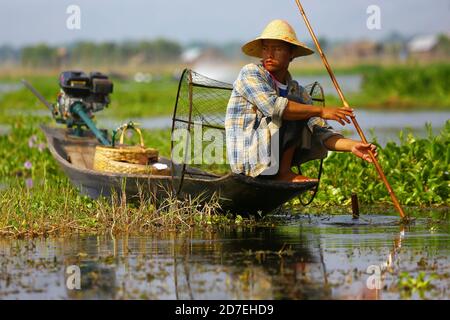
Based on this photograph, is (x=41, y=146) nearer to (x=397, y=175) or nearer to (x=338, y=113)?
(x=397, y=175)

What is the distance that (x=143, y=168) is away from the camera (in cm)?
933

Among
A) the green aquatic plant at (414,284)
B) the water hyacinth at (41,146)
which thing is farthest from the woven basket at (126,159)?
the green aquatic plant at (414,284)

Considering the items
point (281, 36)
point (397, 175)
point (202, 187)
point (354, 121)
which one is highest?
point (281, 36)

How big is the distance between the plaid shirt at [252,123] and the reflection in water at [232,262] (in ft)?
1.72

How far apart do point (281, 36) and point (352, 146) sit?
0.95 m

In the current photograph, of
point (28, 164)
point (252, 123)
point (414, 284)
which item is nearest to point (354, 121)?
point (252, 123)

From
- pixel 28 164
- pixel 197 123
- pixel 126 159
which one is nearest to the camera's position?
pixel 197 123

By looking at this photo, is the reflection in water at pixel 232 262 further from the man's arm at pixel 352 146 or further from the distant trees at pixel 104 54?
the distant trees at pixel 104 54

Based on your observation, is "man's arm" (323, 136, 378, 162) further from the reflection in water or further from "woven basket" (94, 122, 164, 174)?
"woven basket" (94, 122, 164, 174)

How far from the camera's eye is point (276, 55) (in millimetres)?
8352

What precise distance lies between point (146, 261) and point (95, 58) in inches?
2976

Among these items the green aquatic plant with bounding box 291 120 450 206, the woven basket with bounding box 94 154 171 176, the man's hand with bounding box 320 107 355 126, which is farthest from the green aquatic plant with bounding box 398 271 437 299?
the green aquatic plant with bounding box 291 120 450 206

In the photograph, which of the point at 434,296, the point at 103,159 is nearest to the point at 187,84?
the point at 103,159

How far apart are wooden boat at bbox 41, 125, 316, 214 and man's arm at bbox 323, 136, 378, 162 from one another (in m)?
0.33
